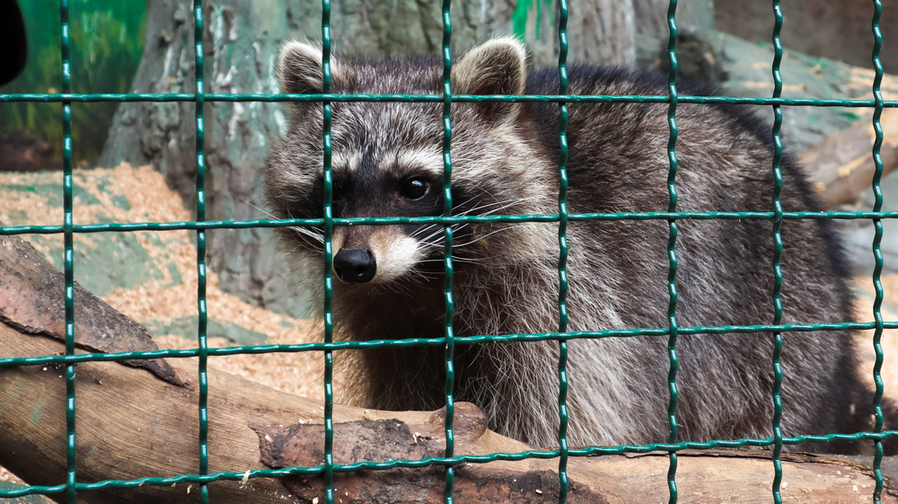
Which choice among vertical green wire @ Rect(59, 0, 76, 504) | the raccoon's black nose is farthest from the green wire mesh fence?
the raccoon's black nose

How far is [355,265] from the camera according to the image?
217cm

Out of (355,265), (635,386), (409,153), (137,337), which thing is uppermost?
(409,153)

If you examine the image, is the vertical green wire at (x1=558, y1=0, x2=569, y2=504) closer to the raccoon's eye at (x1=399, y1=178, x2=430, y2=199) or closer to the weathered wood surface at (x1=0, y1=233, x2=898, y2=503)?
the weathered wood surface at (x1=0, y1=233, x2=898, y2=503)

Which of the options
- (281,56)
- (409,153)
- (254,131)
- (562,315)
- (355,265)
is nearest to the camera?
(562,315)

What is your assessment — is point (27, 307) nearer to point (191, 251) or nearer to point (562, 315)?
point (562, 315)

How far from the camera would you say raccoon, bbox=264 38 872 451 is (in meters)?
2.61

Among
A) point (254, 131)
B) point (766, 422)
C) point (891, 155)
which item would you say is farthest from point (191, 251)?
point (891, 155)

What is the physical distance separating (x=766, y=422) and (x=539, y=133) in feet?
5.03

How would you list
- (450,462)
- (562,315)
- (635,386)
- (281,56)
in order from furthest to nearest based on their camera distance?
(281,56) → (635,386) → (562,315) → (450,462)

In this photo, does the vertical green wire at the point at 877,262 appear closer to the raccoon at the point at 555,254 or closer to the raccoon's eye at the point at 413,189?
the raccoon at the point at 555,254

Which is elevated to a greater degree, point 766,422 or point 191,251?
point 191,251

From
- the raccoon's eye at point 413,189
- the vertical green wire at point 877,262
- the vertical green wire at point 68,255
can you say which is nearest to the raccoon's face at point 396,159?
the raccoon's eye at point 413,189

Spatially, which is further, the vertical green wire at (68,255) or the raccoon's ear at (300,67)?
the raccoon's ear at (300,67)

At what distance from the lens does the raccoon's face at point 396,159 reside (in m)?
2.42
